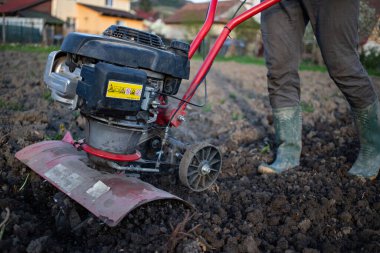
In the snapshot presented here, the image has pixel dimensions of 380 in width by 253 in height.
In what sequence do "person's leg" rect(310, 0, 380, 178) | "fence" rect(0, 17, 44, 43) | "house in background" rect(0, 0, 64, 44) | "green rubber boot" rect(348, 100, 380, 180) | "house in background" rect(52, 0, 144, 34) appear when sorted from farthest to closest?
"house in background" rect(52, 0, 144, 34) < "fence" rect(0, 17, 44, 43) < "house in background" rect(0, 0, 64, 44) < "green rubber boot" rect(348, 100, 380, 180) < "person's leg" rect(310, 0, 380, 178)

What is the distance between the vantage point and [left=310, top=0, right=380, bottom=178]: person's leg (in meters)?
2.44

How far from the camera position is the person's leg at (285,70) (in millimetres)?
2688

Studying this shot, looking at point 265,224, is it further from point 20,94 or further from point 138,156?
point 20,94

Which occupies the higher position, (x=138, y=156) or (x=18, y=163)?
(x=138, y=156)

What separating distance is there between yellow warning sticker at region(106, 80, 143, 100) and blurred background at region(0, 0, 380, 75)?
138 cm

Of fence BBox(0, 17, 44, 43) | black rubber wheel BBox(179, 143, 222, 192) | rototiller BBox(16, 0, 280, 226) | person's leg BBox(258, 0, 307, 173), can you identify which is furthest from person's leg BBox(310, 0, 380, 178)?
fence BBox(0, 17, 44, 43)

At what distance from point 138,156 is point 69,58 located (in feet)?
1.94

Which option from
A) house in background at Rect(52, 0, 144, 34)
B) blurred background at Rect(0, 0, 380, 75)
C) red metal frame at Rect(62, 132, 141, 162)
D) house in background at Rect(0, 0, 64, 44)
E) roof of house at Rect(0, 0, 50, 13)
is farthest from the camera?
house in background at Rect(52, 0, 144, 34)

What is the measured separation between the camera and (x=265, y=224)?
75.0 inches

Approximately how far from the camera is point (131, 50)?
1.81 metres

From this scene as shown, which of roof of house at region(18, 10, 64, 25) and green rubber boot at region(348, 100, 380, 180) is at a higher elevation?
green rubber boot at region(348, 100, 380, 180)

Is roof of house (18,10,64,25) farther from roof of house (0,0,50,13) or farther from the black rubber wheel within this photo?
the black rubber wheel

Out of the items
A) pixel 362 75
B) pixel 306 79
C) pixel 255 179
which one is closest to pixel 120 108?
pixel 255 179

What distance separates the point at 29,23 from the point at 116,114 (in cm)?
1597
